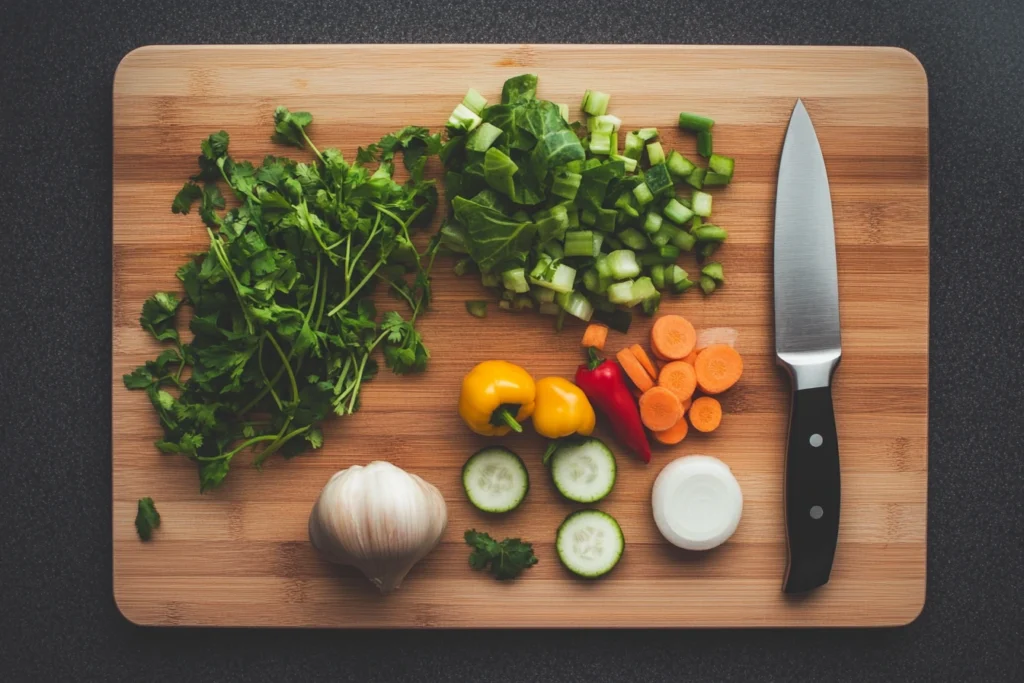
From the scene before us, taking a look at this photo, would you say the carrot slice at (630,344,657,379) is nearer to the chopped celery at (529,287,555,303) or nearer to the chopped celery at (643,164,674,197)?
the chopped celery at (529,287,555,303)

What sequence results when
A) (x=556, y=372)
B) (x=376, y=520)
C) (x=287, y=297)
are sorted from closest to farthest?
(x=376, y=520), (x=287, y=297), (x=556, y=372)

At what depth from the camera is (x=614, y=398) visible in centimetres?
192

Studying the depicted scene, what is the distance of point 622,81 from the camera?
1974mm

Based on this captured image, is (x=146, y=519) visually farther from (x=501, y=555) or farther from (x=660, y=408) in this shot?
(x=660, y=408)

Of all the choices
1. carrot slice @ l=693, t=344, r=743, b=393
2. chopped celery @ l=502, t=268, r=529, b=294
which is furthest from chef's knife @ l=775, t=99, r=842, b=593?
chopped celery @ l=502, t=268, r=529, b=294

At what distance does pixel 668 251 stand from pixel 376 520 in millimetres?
990

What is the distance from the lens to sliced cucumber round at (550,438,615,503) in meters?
1.96

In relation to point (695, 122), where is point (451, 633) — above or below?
below

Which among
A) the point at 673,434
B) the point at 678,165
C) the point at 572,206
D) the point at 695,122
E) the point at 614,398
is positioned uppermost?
the point at 695,122

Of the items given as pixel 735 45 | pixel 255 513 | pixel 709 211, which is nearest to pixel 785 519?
pixel 709 211

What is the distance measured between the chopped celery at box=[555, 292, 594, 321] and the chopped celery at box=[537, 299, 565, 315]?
0.05 feet

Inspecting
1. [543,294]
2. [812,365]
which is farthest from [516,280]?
[812,365]

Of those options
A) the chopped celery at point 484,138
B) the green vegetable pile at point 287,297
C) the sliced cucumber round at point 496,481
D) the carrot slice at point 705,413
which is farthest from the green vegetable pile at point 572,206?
the sliced cucumber round at point 496,481

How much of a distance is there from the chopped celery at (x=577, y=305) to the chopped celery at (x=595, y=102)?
468 mm
